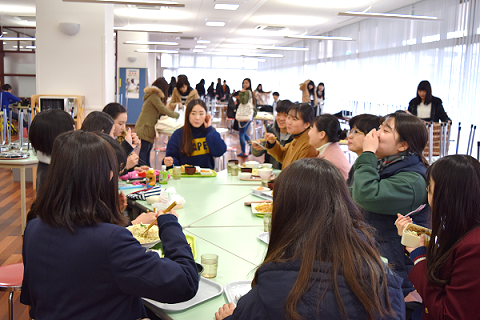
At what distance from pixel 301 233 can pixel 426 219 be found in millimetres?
1327

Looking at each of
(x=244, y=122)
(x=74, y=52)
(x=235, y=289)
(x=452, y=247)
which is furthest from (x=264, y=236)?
(x=244, y=122)

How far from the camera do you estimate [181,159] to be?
3.87 metres

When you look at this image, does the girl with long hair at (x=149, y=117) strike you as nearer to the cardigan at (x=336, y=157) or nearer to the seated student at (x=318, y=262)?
the cardigan at (x=336, y=157)

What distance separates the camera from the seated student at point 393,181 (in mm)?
1936

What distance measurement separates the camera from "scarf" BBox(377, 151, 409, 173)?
2035 millimetres

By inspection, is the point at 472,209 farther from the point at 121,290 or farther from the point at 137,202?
the point at 137,202

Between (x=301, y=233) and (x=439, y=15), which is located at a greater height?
(x=439, y=15)

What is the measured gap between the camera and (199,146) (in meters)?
3.87

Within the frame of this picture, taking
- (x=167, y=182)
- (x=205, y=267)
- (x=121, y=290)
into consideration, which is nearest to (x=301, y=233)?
(x=121, y=290)

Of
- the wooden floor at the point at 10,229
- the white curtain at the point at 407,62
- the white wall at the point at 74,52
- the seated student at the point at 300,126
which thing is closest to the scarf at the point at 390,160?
the seated student at the point at 300,126

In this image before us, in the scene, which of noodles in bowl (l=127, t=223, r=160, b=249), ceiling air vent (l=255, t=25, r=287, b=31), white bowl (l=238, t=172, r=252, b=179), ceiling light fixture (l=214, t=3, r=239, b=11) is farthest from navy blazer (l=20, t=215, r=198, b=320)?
ceiling air vent (l=255, t=25, r=287, b=31)

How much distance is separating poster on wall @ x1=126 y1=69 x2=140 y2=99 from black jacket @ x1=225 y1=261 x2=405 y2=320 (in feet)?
38.5

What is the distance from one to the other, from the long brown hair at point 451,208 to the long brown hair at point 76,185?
108cm

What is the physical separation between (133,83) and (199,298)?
11.3 meters
